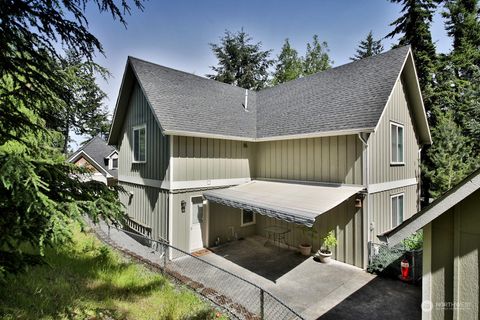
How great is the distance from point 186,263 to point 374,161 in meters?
9.02

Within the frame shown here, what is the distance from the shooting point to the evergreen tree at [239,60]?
3662 centimetres

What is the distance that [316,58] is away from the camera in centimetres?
3700

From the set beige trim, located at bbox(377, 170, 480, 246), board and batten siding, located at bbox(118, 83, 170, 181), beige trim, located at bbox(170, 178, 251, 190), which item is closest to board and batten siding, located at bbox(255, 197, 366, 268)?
beige trim, located at bbox(170, 178, 251, 190)

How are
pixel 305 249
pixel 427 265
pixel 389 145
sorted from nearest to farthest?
pixel 427 265 → pixel 305 249 → pixel 389 145

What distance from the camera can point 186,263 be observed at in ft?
35.1

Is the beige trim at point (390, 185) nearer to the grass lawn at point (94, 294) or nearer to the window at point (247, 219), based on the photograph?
the window at point (247, 219)

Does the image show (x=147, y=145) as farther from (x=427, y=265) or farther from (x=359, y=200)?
(x=427, y=265)

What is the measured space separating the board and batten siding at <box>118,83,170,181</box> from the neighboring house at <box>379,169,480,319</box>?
959 centimetres

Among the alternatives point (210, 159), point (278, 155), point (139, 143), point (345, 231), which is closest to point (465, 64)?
point (278, 155)

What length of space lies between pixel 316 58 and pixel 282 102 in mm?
25582

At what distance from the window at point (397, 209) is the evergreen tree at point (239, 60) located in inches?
1087

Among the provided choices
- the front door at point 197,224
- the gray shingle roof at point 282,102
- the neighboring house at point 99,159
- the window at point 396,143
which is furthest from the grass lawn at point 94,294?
the neighboring house at point 99,159

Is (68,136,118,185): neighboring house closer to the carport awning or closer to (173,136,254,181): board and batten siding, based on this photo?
(173,136,254,181): board and batten siding

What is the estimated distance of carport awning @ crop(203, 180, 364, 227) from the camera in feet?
28.0
